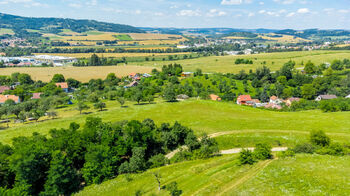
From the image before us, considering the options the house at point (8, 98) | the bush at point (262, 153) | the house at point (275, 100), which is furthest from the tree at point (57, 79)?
the bush at point (262, 153)

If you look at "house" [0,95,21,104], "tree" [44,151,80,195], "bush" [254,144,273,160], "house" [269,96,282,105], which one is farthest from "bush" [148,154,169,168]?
"house" [0,95,21,104]

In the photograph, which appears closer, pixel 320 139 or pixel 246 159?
pixel 246 159

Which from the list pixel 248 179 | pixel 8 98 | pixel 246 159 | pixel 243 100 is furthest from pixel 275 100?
pixel 8 98

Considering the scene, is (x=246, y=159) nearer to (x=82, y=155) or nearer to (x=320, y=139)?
(x=320, y=139)

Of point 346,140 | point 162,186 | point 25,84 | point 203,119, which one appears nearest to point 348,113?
point 346,140

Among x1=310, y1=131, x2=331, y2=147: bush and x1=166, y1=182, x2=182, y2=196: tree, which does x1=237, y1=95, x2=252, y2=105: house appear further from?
x1=166, y1=182, x2=182, y2=196: tree
